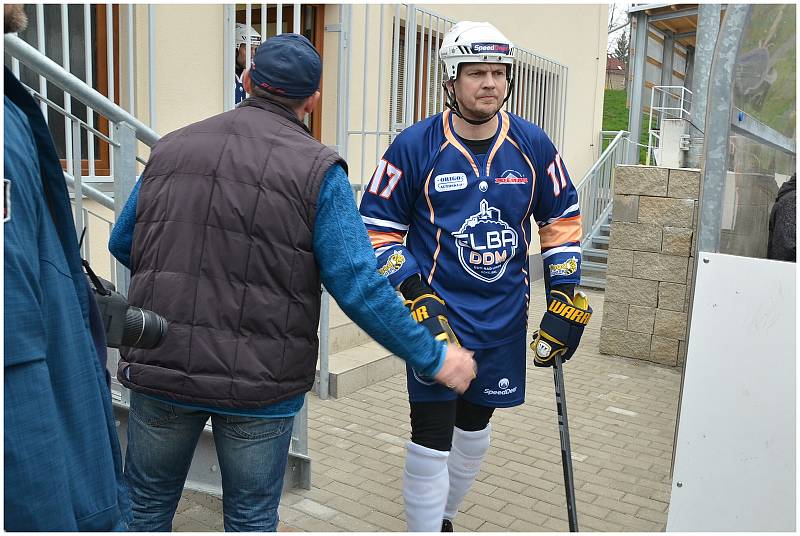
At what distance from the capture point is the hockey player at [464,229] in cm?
309

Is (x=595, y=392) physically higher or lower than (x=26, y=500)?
lower

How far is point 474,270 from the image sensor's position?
3.17 meters

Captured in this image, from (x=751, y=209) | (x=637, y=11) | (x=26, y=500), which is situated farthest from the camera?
(x=637, y=11)

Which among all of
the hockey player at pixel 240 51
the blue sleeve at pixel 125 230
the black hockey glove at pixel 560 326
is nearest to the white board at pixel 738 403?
the black hockey glove at pixel 560 326

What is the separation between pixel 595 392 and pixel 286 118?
13.8 ft

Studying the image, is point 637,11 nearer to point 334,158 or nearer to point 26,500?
point 334,158

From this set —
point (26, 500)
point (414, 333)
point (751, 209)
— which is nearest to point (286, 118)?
point (414, 333)

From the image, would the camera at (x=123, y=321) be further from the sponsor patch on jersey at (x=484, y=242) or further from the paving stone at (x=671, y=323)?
the paving stone at (x=671, y=323)

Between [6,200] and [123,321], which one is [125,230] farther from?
[6,200]

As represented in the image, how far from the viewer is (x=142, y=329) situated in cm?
192

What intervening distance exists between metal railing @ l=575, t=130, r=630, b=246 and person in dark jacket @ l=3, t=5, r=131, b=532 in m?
10.5

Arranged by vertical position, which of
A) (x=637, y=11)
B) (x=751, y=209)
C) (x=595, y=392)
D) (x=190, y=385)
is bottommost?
(x=595, y=392)

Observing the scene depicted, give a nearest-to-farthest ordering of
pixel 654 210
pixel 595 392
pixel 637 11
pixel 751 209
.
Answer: pixel 751 209
pixel 595 392
pixel 654 210
pixel 637 11

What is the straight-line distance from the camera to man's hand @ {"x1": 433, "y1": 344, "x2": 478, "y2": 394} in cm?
238
